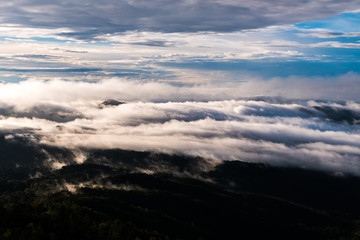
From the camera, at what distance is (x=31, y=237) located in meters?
A: 200

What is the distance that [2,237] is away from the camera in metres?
194

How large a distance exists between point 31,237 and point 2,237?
604 inches
